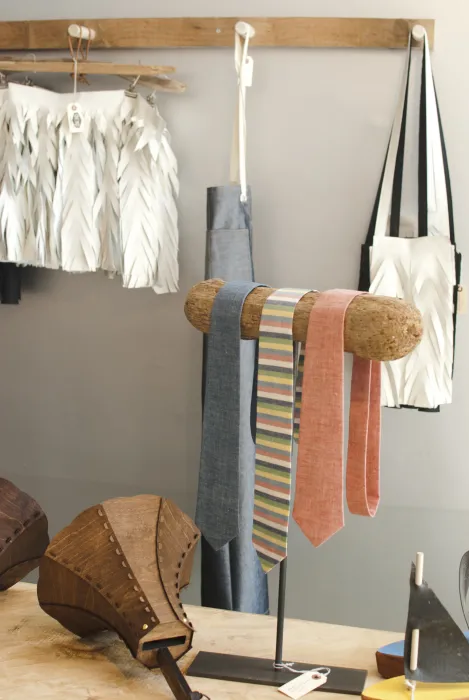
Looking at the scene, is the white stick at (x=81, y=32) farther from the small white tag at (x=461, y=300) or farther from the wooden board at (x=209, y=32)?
the small white tag at (x=461, y=300)

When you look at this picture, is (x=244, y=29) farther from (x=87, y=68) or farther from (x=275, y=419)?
(x=275, y=419)

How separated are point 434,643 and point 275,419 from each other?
0.40 meters

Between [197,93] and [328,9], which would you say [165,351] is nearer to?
[197,93]

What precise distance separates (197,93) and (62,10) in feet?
1.54

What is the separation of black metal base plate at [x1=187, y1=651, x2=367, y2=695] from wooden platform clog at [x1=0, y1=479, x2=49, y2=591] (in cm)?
46

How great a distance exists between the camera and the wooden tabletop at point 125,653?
1.25 m

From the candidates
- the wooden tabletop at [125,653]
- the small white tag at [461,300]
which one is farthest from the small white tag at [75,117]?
the wooden tabletop at [125,653]

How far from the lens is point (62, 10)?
89.8 inches

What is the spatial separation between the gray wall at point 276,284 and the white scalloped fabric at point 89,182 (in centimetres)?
18

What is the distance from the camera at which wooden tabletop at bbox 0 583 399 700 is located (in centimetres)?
125

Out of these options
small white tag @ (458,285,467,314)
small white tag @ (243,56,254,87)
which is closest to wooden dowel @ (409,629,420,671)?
small white tag @ (458,285,467,314)

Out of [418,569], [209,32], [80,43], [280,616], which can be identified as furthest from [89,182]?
[418,569]

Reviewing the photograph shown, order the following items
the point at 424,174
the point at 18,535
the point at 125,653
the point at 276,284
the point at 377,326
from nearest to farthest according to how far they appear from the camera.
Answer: the point at 377,326
the point at 125,653
the point at 18,535
the point at 424,174
the point at 276,284

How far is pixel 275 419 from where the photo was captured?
1223mm
